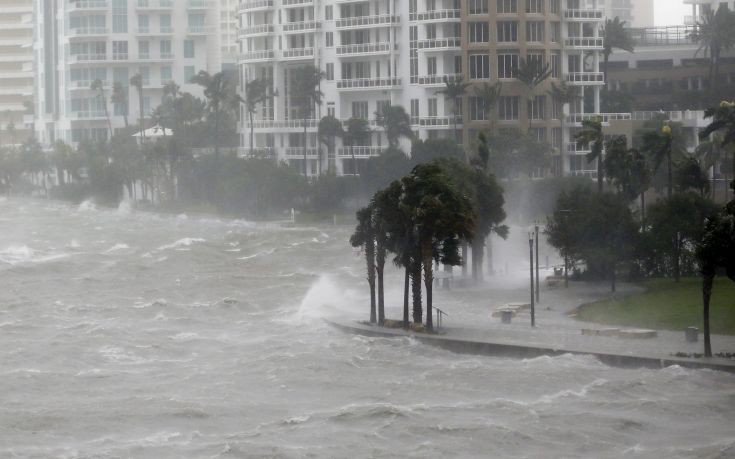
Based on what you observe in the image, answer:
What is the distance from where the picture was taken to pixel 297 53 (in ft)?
503

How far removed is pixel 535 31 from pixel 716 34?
18775 millimetres

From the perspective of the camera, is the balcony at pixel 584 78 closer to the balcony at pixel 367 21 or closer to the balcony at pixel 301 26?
the balcony at pixel 367 21

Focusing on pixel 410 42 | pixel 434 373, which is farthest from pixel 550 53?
pixel 434 373

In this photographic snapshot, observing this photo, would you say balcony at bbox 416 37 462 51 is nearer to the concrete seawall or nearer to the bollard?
the concrete seawall

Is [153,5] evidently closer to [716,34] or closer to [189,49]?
[189,49]

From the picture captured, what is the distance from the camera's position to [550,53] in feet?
450

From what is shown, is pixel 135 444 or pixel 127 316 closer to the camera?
pixel 135 444

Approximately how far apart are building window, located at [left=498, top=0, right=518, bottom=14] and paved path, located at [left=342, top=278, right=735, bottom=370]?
56.9 metres

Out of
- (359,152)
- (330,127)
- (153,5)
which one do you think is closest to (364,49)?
(330,127)

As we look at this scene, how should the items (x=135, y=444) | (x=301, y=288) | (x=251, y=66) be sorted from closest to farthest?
(x=135, y=444) → (x=301, y=288) → (x=251, y=66)

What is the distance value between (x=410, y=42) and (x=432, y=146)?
17094mm

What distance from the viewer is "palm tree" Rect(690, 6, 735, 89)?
474 ft

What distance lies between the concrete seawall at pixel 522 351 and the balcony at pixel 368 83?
81.3 m

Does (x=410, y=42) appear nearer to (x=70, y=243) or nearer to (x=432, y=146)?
(x=432, y=146)
